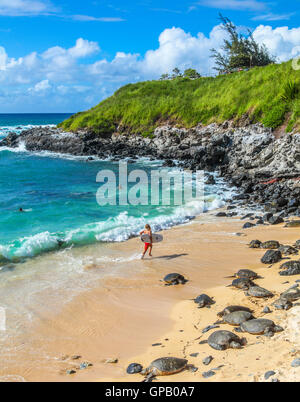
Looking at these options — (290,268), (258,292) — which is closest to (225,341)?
(258,292)

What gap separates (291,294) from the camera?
918 cm

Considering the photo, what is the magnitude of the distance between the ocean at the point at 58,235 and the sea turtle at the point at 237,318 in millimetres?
5017

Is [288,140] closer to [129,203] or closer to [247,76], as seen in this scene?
[129,203]

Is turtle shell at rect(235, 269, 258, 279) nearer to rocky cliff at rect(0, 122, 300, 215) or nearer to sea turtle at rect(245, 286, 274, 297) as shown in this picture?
sea turtle at rect(245, 286, 274, 297)

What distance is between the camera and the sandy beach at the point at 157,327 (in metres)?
6.99

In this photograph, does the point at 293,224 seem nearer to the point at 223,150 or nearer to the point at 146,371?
the point at 146,371

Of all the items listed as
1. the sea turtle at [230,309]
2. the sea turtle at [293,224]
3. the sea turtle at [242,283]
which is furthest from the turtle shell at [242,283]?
the sea turtle at [293,224]

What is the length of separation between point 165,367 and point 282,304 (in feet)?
11.8

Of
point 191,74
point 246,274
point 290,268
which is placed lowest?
point 246,274

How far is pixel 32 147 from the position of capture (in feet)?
162

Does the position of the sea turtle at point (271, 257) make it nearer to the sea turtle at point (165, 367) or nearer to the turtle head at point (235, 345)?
the turtle head at point (235, 345)

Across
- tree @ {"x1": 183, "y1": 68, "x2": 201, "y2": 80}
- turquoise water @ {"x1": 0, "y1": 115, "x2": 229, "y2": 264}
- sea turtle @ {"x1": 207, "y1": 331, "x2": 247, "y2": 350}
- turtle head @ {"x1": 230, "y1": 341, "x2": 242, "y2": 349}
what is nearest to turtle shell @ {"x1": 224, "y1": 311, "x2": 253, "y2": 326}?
sea turtle @ {"x1": 207, "y1": 331, "x2": 247, "y2": 350}

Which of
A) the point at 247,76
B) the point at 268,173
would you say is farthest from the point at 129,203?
the point at 247,76

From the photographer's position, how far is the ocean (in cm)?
1128
